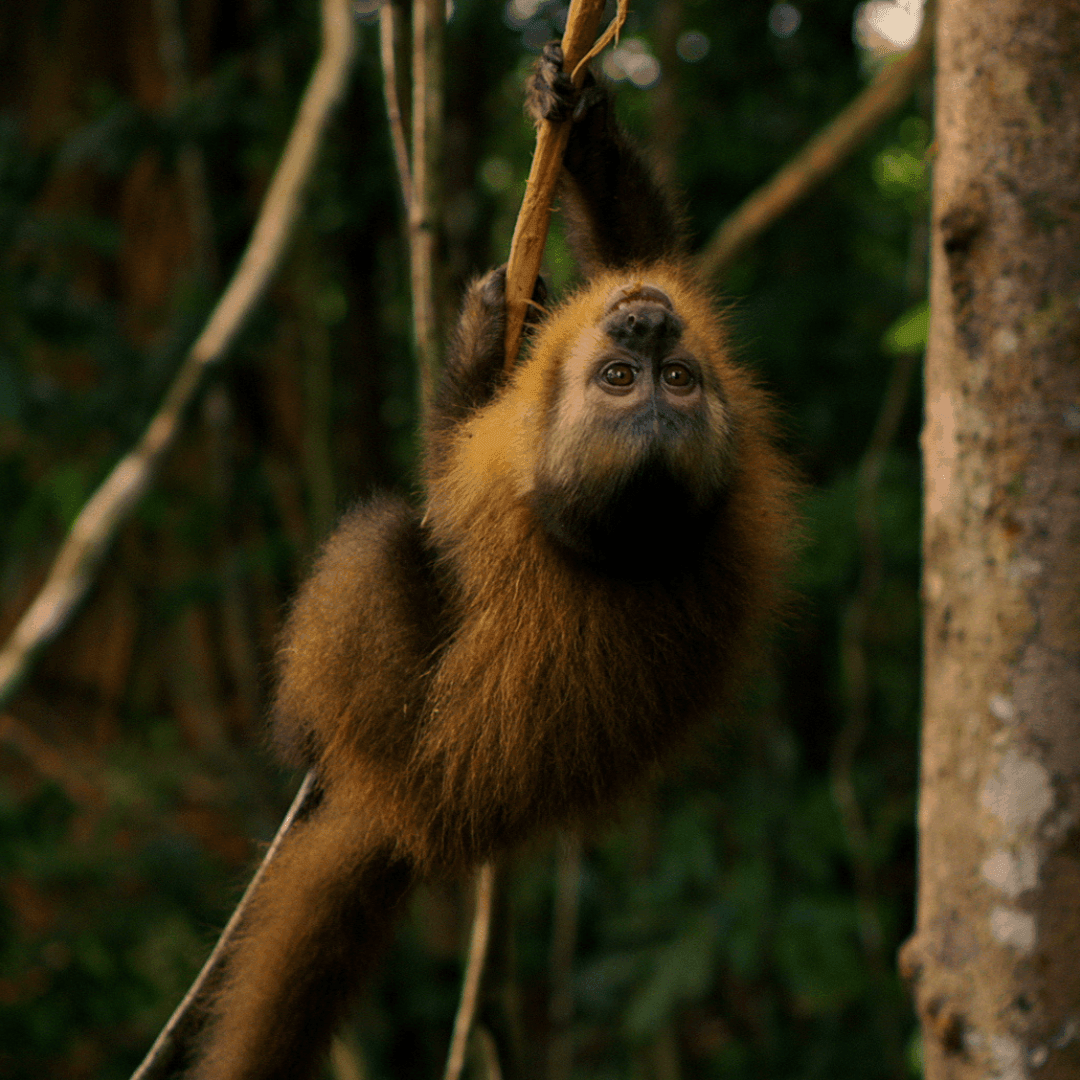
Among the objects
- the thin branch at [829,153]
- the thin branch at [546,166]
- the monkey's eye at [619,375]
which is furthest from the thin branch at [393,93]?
the thin branch at [829,153]

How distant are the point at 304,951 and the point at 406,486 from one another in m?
3.31

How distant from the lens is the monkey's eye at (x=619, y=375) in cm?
278

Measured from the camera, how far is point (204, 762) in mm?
7762

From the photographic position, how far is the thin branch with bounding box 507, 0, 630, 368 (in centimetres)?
256

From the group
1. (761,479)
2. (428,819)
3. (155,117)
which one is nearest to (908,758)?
(761,479)

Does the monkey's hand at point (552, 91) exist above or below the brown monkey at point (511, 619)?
above

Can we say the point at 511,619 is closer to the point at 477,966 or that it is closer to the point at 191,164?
the point at 477,966

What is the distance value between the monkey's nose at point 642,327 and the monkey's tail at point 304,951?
1452mm

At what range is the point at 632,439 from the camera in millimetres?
2646

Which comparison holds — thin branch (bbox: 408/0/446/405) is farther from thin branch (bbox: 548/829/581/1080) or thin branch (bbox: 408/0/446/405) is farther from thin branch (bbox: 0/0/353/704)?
thin branch (bbox: 548/829/581/1080)

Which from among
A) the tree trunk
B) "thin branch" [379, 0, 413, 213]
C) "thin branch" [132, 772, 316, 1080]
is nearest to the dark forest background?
"thin branch" [379, 0, 413, 213]

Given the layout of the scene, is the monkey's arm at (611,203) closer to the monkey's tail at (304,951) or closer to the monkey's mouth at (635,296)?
the monkey's mouth at (635,296)

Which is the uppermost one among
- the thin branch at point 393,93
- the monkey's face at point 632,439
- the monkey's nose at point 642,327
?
the thin branch at point 393,93

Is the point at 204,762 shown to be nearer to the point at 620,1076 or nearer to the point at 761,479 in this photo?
the point at 620,1076
